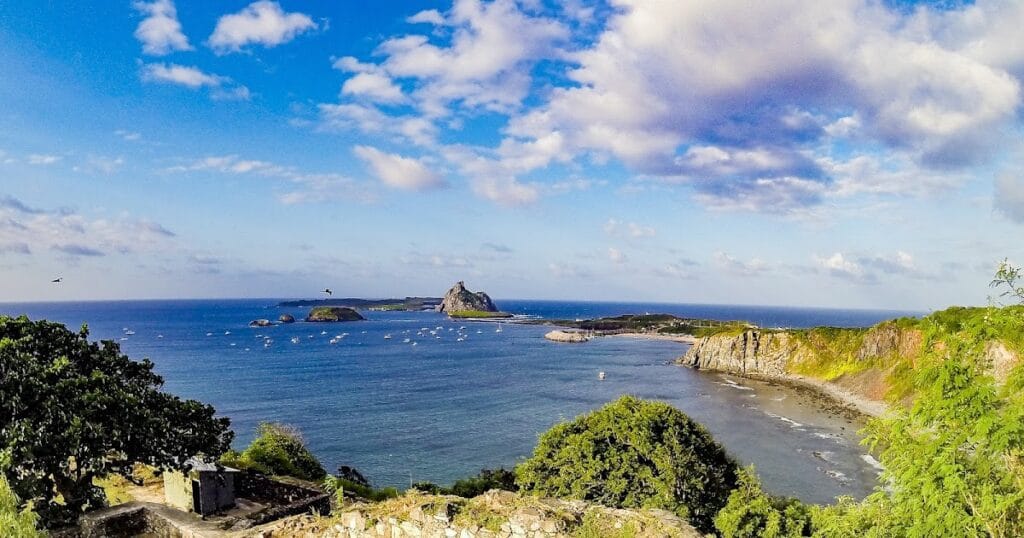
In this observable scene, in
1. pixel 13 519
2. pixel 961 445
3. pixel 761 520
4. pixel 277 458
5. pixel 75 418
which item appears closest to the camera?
pixel 13 519

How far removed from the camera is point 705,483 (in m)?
19.9

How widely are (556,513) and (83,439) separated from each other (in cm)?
1323

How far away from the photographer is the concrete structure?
18.6 meters

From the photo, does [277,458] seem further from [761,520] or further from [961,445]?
[961,445]

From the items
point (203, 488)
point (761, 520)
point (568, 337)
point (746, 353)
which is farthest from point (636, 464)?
point (568, 337)

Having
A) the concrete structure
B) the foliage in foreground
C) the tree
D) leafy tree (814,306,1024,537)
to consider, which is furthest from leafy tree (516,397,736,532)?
the foliage in foreground

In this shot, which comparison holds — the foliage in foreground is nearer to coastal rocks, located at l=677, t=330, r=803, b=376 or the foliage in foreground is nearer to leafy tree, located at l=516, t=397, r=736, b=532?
leafy tree, located at l=516, t=397, r=736, b=532

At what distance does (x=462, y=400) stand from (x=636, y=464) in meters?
49.1

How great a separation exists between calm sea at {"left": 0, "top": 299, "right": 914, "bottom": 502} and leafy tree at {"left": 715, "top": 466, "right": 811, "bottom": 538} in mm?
21568

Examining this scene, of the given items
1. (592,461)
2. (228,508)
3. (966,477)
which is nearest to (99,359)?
(228,508)

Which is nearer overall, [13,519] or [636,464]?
[13,519]

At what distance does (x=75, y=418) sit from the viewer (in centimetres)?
1423

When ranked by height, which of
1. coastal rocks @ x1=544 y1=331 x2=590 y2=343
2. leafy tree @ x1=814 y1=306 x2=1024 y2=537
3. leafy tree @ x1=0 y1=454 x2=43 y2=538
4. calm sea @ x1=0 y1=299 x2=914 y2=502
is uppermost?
leafy tree @ x1=814 y1=306 x2=1024 y2=537

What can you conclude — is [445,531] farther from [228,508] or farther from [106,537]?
[228,508]
